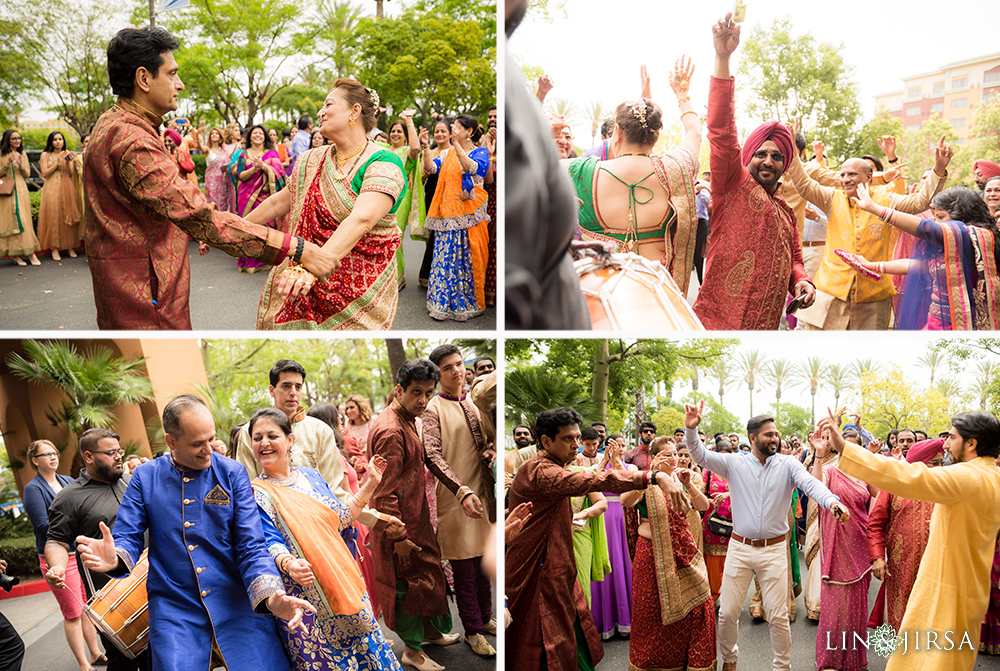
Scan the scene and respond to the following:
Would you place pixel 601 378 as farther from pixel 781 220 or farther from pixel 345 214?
pixel 345 214

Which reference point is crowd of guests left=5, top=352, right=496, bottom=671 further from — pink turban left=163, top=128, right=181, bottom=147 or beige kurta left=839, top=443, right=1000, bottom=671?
beige kurta left=839, top=443, right=1000, bottom=671

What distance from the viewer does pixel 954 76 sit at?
3166 mm

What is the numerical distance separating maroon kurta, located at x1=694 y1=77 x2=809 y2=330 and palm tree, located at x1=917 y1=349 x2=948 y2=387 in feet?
3.02

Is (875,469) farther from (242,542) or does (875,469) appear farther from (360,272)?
(242,542)

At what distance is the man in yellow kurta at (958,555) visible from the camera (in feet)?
9.63

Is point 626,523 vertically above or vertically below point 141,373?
below

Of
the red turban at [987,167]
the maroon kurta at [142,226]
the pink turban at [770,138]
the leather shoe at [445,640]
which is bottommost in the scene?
the leather shoe at [445,640]

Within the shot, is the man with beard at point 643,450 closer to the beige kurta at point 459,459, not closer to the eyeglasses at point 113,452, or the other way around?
the beige kurta at point 459,459

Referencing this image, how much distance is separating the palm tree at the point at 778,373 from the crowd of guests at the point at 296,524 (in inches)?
53.0

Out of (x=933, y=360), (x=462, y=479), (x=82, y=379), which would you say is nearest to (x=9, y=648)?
(x=82, y=379)

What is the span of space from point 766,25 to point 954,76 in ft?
3.45

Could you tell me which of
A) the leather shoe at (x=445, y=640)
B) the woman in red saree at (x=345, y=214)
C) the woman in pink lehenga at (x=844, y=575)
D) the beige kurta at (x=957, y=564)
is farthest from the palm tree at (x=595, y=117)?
the leather shoe at (x=445, y=640)

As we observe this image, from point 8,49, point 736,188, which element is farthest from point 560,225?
point 8,49

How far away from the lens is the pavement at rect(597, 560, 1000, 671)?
3375 mm
